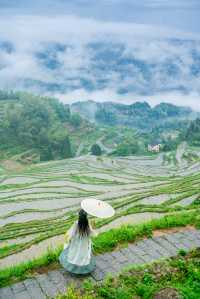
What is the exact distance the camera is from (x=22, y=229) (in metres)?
18.0

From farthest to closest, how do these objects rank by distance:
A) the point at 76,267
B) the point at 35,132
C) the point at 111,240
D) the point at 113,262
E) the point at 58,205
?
the point at 35,132
the point at 58,205
the point at 111,240
the point at 113,262
the point at 76,267

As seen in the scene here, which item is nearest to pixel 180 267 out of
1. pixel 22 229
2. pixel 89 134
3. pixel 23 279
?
pixel 23 279

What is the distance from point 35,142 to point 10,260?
8601 cm

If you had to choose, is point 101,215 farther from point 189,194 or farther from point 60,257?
point 189,194

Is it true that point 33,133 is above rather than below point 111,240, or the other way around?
below

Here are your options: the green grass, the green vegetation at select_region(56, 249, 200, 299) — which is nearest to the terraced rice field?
the green grass

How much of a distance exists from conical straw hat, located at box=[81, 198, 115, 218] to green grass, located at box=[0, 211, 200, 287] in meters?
1.85

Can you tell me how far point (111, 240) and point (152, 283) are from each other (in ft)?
6.57

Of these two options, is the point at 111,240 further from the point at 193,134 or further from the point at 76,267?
the point at 193,134

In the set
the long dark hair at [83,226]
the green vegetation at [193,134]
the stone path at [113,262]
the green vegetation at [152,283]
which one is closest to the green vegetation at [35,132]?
the green vegetation at [193,134]

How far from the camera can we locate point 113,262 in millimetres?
8391

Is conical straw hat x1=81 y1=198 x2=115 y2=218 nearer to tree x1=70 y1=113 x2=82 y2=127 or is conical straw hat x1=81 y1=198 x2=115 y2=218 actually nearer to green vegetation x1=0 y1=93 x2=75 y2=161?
green vegetation x1=0 y1=93 x2=75 y2=161

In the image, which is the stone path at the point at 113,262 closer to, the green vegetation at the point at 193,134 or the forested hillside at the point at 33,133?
the forested hillside at the point at 33,133

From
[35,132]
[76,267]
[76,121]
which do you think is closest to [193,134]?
[35,132]
